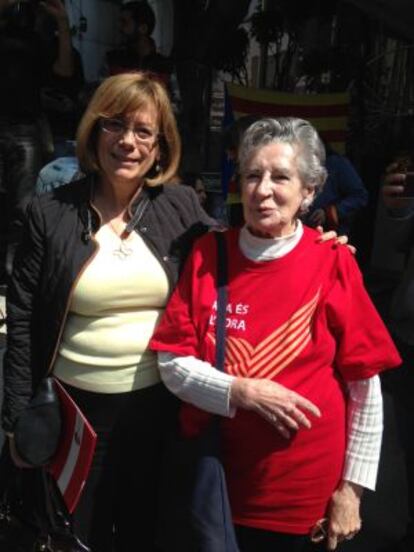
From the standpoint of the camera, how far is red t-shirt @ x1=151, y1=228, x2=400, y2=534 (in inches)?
61.1

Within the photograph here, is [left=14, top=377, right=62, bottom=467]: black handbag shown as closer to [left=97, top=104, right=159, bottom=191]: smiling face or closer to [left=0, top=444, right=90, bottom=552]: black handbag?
[left=0, top=444, right=90, bottom=552]: black handbag

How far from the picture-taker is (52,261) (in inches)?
68.7

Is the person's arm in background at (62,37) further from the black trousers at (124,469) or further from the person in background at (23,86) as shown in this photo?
the black trousers at (124,469)

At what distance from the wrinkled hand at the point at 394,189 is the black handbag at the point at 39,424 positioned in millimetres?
1227

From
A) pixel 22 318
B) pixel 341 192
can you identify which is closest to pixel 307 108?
pixel 341 192

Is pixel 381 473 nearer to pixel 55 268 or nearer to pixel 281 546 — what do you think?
pixel 281 546

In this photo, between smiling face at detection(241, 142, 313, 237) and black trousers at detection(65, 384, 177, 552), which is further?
black trousers at detection(65, 384, 177, 552)

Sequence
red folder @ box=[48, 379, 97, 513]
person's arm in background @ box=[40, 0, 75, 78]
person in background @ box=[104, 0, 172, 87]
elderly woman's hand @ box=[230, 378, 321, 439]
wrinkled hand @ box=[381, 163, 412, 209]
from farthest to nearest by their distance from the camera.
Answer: person in background @ box=[104, 0, 172, 87] < person's arm in background @ box=[40, 0, 75, 78] < wrinkled hand @ box=[381, 163, 412, 209] < red folder @ box=[48, 379, 97, 513] < elderly woman's hand @ box=[230, 378, 321, 439]

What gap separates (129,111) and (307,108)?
11.7 feet

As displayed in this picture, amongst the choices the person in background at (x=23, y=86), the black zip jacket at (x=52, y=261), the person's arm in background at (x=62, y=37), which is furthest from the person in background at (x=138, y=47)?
the black zip jacket at (x=52, y=261)

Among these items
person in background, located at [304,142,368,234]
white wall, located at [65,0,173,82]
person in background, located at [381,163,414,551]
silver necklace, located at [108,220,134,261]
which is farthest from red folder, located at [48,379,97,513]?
white wall, located at [65,0,173,82]

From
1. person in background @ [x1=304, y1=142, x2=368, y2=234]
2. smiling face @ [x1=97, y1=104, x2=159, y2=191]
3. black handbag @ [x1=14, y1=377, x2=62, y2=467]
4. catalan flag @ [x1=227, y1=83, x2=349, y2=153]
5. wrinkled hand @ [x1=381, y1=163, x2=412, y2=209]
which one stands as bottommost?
black handbag @ [x1=14, y1=377, x2=62, y2=467]

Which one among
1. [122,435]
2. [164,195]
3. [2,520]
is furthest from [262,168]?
[2,520]

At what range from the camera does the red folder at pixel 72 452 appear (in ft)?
5.66
